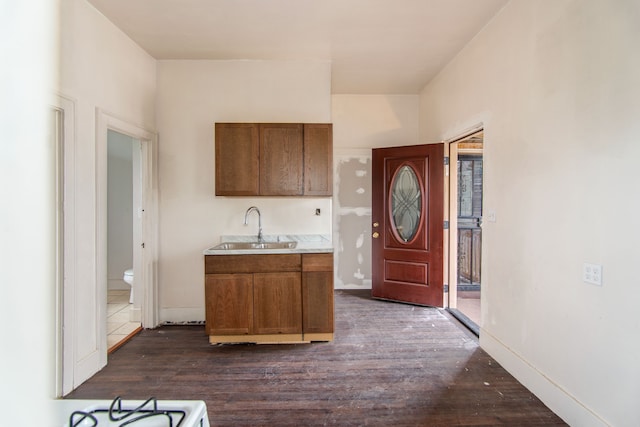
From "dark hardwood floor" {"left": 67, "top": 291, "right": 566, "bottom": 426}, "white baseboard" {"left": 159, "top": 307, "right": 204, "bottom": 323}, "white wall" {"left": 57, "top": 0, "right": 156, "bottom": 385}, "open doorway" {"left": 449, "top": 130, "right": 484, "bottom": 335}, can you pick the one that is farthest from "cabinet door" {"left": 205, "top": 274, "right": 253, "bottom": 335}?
"open doorway" {"left": 449, "top": 130, "right": 484, "bottom": 335}

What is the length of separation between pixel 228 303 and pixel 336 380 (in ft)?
3.95

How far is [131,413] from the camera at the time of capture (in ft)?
2.20

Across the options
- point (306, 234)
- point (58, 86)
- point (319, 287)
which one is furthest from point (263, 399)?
point (58, 86)

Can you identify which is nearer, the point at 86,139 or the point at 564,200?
the point at 564,200

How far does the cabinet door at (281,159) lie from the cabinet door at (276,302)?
35.2 inches

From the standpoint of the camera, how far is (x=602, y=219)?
1588 mm

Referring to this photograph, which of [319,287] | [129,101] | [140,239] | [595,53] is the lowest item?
[319,287]

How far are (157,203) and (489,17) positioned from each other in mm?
3788

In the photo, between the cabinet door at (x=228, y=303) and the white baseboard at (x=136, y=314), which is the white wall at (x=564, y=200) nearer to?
the cabinet door at (x=228, y=303)

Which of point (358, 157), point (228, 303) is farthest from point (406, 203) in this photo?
point (228, 303)

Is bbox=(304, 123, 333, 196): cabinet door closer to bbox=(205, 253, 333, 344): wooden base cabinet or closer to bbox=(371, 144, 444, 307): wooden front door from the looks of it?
bbox=(205, 253, 333, 344): wooden base cabinet

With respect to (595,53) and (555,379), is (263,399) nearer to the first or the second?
(555,379)

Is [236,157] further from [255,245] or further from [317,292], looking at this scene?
[317,292]

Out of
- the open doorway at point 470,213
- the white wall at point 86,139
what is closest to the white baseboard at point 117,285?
the white wall at point 86,139
